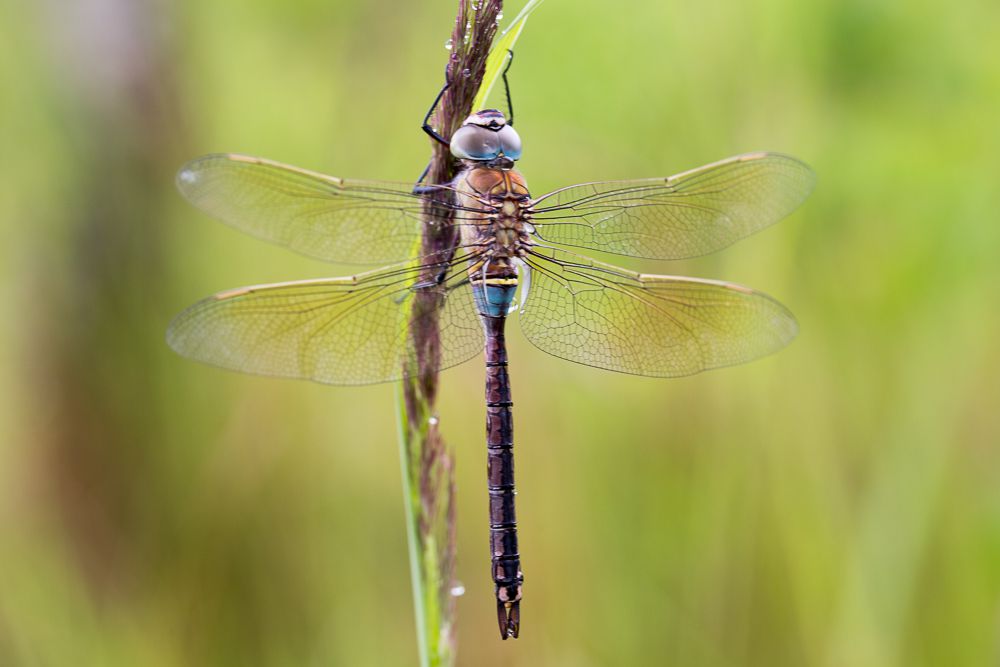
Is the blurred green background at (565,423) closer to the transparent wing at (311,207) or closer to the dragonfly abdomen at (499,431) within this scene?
the dragonfly abdomen at (499,431)

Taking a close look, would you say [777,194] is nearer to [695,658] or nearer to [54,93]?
[695,658]

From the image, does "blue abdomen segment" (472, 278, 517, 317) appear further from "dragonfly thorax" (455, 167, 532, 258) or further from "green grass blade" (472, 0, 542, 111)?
"green grass blade" (472, 0, 542, 111)

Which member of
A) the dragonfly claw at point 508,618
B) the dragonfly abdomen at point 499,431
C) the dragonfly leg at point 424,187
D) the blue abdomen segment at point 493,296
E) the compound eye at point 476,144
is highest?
the compound eye at point 476,144

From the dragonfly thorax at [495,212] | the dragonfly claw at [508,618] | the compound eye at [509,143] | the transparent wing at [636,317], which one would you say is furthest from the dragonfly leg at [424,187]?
the dragonfly claw at [508,618]

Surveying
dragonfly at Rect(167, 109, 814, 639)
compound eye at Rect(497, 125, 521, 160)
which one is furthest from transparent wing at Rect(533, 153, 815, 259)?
compound eye at Rect(497, 125, 521, 160)

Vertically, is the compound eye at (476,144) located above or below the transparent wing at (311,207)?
above

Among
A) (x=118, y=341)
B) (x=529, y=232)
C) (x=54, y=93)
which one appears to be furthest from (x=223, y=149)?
(x=529, y=232)

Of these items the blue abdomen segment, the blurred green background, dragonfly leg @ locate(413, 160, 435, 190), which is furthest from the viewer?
the blurred green background
